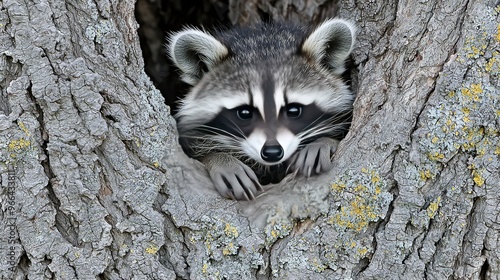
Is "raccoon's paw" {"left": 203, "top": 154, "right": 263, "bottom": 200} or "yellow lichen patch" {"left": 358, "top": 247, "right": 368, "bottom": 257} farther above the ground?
"yellow lichen patch" {"left": 358, "top": 247, "right": 368, "bottom": 257}

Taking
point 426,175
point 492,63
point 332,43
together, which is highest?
point 492,63

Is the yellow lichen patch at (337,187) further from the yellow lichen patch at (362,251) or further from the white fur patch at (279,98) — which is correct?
the white fur patch at (279,98)

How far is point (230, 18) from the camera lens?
5.84 metres

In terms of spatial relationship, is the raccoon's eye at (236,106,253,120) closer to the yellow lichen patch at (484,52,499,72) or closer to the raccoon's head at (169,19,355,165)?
the raccoon's head at (169,19,355,165)

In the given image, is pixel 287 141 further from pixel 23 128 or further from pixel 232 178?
pixel 23 128

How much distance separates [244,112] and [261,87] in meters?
0.19

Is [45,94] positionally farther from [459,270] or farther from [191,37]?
[459,270]

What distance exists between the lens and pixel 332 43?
4.26m

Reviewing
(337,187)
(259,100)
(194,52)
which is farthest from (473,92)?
(194,52)

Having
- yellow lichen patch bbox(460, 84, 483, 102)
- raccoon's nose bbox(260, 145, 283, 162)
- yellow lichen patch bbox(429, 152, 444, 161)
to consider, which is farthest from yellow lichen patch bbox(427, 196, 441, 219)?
raccoon's nose bbox(260, 145, 283, 162)

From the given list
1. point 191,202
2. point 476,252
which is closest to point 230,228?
point 191,202

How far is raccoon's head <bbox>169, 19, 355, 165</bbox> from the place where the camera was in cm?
403

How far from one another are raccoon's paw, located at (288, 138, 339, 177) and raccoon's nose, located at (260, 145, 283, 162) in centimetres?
12

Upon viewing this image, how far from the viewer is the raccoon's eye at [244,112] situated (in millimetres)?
4090
